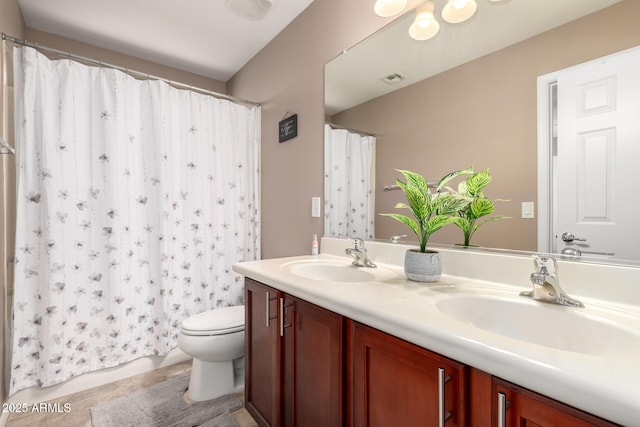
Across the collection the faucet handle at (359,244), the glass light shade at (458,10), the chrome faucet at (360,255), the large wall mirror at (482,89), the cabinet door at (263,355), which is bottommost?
the cabinet door at (263,355)

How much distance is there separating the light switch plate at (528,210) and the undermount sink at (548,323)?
320 mm

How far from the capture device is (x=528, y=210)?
3.33 feet

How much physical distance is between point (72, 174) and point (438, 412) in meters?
2.20

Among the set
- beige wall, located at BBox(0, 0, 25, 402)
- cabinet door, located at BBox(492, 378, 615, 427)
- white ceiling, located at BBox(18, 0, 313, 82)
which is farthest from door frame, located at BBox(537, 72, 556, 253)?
beige wall, located at BBox(0, 0, 25, 402)

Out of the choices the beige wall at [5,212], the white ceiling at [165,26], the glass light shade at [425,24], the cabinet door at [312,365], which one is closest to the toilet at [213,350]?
the cabinet door at [312,365]

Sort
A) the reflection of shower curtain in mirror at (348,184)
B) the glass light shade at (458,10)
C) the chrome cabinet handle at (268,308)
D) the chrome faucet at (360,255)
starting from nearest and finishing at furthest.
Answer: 1. the glass light shade at (458,10)
2. the chrome cabinet handle at (268,308)
3. the chrome faucet at (360,255)
4. the reflection of shower curtain in mirror at (348,184)

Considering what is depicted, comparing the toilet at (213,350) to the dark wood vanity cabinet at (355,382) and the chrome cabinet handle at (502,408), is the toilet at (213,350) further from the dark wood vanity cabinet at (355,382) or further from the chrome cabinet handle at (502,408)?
the chrome cabinet handle at (502,408)

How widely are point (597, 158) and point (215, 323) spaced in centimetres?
187

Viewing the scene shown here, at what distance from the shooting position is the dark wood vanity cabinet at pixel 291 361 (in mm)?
949

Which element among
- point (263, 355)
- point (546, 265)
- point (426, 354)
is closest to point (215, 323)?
point (263, 355)

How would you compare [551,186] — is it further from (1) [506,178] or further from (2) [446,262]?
(2) [446,262]

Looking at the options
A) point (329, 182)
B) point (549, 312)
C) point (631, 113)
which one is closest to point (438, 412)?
point (549, 312)

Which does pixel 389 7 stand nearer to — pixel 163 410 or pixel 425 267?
pixel 425 267

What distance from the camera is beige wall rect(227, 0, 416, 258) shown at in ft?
5.54
